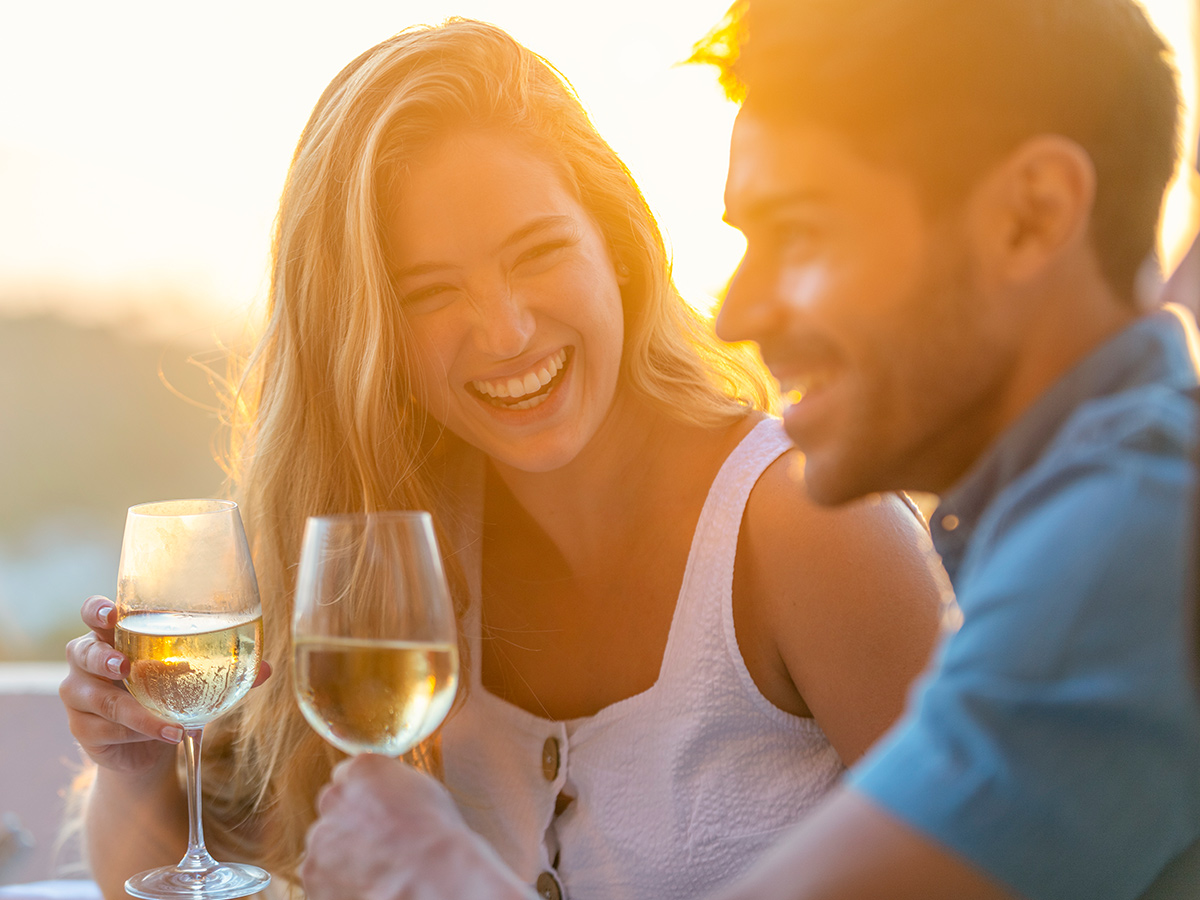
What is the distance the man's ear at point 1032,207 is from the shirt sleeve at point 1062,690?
170 mm

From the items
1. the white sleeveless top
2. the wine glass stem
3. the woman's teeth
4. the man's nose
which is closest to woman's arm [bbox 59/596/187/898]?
the wine glass stem

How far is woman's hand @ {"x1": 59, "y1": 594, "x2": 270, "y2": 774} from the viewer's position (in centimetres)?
139

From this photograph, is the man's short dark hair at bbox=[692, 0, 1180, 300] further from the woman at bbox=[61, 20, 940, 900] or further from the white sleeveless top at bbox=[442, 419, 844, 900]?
the white sleeveless top at bbox=[442, 419, 844, 900]

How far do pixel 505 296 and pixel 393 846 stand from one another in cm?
91

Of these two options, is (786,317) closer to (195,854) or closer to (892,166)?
(892,166)

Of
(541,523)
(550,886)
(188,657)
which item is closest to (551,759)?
(550,886)

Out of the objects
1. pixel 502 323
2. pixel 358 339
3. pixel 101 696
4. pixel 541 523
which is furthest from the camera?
pixel 541 523

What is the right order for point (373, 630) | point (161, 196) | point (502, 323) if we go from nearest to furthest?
point (373, 630) → point (502, 323) → point (161, 196)

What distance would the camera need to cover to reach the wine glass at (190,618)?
3.97ft

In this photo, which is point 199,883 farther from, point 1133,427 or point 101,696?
point 1133,427

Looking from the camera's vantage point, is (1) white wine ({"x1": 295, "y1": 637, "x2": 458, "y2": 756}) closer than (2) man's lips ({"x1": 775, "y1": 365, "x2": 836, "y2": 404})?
No

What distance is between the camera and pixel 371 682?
3.03 ft

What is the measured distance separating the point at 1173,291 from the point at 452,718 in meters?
1.28

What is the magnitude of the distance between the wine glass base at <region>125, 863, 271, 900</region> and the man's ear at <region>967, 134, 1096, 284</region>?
3.19 ft
